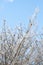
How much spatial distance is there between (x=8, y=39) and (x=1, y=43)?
0.37 metres

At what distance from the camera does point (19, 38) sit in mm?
11195

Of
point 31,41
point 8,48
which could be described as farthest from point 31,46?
point 8,48

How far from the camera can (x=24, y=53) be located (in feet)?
36.4

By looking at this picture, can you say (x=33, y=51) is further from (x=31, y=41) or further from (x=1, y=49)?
(x=1, y=49)

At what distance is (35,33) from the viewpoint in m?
10.7

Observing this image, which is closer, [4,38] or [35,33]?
[35,33]

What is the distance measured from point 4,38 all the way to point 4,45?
0.49 metres

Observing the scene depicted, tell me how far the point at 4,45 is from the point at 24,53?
3.10 feet

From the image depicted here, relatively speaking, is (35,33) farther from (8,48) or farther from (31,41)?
(8,48)

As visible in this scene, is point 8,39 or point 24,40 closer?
point 24,40

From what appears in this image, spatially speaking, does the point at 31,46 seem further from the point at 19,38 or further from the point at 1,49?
the point at 1,49

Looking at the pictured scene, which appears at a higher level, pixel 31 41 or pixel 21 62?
pixel 31 41

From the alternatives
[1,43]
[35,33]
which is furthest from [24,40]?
[1,43]

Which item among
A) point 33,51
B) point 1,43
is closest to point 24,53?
point 33,51
